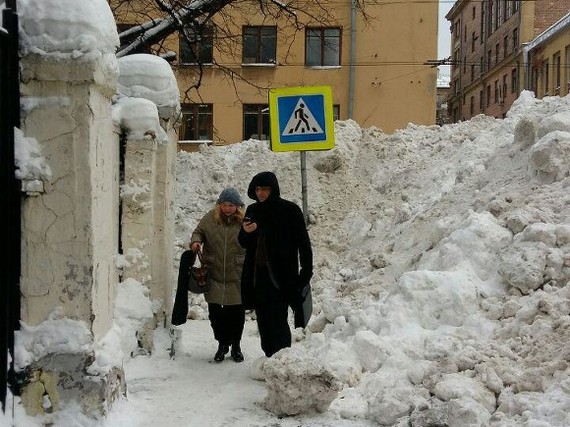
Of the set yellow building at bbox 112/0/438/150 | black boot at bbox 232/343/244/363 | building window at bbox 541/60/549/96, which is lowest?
black boot at bbox 232/343/244/363

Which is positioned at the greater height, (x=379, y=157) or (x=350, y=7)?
(x=350, y=7)

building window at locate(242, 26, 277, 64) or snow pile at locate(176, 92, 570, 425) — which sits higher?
building window at locate(242, 26, 277, 64)

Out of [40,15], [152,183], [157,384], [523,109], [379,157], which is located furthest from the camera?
[379,157]

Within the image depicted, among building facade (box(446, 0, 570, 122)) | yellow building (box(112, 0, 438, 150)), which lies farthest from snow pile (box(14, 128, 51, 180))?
building facade (box(446, 0, 570, 122))

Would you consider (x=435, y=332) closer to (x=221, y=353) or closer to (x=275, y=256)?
(x=275, y=256)

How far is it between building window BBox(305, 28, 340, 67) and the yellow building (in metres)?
0.03

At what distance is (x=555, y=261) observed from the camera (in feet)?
17.5

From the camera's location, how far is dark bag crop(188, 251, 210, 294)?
237 inches

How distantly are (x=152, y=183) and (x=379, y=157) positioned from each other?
6915 millimetres

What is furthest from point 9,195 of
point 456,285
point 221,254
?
point 456,285

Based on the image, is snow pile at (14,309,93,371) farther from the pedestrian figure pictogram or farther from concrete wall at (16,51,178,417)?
the pedestrian figure pictogram

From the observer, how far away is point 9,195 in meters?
3.53

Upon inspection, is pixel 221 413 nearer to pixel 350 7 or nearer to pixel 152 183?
pixel 152 183

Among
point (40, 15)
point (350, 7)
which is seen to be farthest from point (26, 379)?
point (350, 7)
